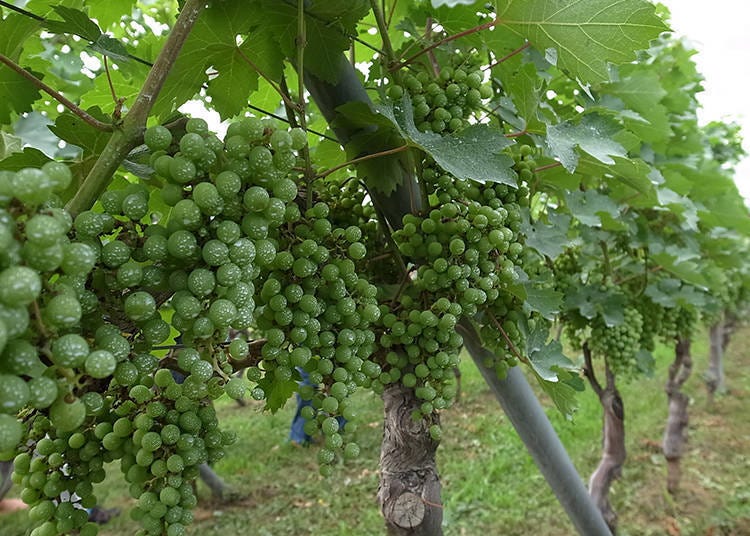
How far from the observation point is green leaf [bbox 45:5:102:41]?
82 centimetres

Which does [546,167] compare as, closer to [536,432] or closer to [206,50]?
[536,432]

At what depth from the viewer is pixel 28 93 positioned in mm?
991

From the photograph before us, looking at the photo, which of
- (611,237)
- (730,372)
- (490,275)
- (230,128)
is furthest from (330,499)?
(730,372)

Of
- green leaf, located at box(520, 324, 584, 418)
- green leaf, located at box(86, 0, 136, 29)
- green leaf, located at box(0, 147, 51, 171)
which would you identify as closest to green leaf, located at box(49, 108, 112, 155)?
green leaf, located at box(0, 147, 51, 171)

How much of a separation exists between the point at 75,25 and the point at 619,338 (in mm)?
2283

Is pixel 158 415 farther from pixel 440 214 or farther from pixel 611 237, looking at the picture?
pixel 611 237

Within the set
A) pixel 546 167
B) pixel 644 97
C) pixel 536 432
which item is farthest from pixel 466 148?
pixel 644 97

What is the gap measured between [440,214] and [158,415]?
22.8 inches

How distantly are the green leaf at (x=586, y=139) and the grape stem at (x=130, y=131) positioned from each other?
0.74m

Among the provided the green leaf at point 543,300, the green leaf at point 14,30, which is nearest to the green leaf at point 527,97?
the green leaf at point 543,300

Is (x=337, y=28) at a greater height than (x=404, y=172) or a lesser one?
greater

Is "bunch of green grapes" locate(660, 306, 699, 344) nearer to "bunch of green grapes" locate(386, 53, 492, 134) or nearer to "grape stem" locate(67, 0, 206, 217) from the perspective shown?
"bunch of green grapes" locate(386, 53, 492, 134)

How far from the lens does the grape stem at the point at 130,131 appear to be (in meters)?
0.58

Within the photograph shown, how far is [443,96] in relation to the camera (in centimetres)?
102
